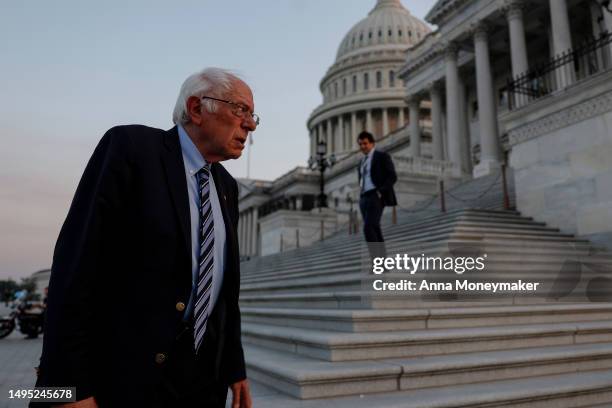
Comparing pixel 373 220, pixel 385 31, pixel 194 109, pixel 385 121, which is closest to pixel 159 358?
pixel 194 109

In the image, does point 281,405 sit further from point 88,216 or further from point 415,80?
point 415,80

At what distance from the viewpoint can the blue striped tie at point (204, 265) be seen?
76.7 inches

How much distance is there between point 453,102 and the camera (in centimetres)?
3175

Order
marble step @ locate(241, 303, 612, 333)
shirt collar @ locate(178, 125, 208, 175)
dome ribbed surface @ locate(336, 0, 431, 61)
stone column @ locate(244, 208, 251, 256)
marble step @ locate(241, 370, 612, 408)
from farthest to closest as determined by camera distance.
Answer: dome ribbed surface @ locate(336, 0, 431, 61) < stone column @ locate(244, 208, 251, 256) < marble step @ locate(241, 303, 612, 333) < marble step @ locate(241, 370, 612, 408) < shirt collar @ locate(178, 125, 208, 175)

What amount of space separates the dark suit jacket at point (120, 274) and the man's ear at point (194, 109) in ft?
0.70

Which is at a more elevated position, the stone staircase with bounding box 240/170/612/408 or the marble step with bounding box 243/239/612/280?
the marble step with bounding box 243/239/612/280

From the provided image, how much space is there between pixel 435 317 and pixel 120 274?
4.55 m

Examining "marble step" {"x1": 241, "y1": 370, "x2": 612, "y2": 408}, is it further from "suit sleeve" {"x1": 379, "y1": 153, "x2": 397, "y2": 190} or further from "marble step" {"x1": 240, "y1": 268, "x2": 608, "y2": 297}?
"suit sleeve" {"x1": 379, "y1": 153, "x2": 397, "y2": 190}

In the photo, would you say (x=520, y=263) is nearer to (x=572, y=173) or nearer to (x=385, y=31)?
(x=572, y=173)

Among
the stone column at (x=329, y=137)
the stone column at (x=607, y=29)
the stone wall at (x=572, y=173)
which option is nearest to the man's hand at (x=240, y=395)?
the stone wall at (x=572, y=173)

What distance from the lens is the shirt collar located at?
7.06 ft

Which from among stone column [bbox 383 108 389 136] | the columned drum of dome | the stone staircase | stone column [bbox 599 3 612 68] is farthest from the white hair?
stone column [bbox 383 108 389 136]

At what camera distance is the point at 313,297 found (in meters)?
7.19

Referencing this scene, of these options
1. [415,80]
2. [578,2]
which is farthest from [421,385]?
[415,80]
